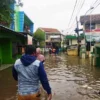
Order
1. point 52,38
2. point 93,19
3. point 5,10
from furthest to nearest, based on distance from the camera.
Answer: point 52,38 → point 93,19 → point 5,10

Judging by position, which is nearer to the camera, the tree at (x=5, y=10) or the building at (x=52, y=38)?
the tree at (x=5, y=10)

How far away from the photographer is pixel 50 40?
72875mm

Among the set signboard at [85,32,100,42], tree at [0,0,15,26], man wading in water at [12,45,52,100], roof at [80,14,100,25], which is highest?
roof at [80,14,100,25]

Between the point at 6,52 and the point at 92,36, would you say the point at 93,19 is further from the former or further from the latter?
the point at 6,52

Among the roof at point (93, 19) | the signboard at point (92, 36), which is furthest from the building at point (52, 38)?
the signboard at point (92, 36)

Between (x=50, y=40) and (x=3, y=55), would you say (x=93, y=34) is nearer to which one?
(x=3, y=55)

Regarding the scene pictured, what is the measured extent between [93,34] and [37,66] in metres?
31.8

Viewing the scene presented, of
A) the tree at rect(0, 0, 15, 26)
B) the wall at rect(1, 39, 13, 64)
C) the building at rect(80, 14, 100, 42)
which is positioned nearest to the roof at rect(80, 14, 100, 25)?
the building at rect(80, 14, 100, 42)

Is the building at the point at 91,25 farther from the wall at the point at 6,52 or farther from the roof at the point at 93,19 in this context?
the wall at the point at 6,52

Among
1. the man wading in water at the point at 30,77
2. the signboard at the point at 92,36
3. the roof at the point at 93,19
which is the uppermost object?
the roof at the point at 93,19

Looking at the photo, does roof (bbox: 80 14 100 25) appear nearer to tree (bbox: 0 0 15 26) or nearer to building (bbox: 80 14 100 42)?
building (bbox: 80 14 100 42)

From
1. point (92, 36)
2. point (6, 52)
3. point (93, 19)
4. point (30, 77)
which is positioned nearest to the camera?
point (30, 77)

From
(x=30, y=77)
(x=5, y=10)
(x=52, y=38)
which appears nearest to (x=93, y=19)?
(x=52, y=38)

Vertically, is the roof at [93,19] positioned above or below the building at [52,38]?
above
